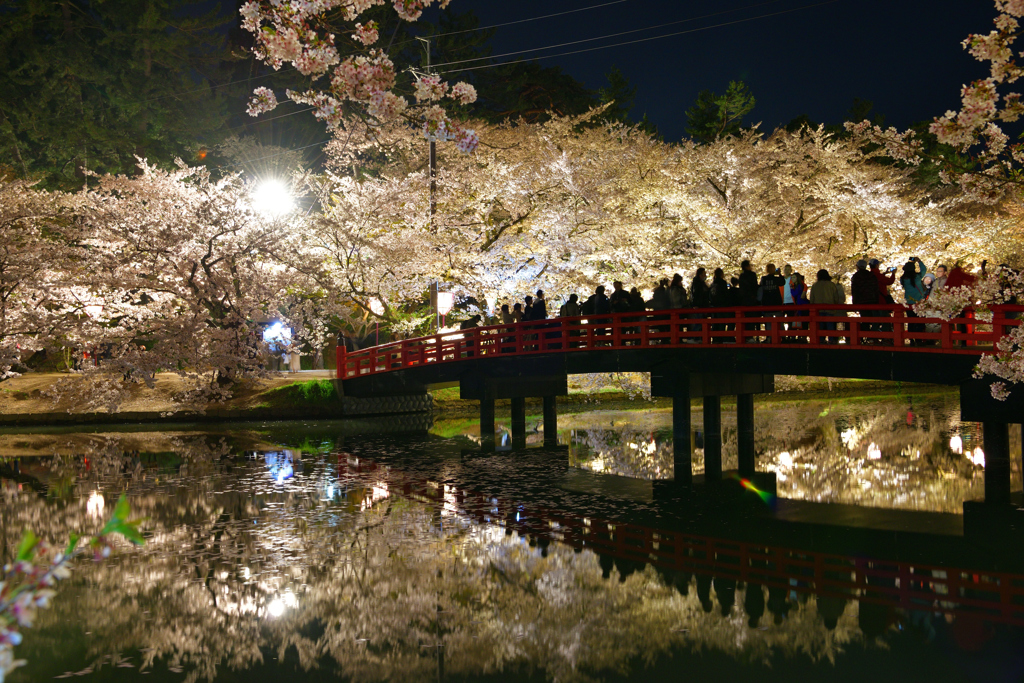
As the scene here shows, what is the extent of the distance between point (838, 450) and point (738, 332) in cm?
475

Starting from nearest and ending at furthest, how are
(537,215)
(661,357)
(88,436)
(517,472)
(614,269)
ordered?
(517,472) → (661,357) → (88,436) → (537,215) → (614,269)

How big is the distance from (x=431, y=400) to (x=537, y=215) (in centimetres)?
805

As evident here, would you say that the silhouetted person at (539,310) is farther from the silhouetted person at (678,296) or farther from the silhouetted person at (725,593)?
the silhouetted person at (725,593)

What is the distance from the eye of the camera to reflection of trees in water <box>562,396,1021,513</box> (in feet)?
49.4

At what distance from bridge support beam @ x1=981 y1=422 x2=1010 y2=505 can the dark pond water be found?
2.18ft

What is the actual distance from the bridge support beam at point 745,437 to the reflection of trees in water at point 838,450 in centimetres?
33

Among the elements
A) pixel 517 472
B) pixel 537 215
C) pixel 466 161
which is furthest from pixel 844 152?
pixel 517 472

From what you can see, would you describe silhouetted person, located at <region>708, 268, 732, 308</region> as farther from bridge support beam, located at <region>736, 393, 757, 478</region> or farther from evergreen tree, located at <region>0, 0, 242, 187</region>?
evergreen tree, located at <region>0, 0, 242, 187</region>

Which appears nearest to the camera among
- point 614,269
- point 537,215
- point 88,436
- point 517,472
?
point 517,472

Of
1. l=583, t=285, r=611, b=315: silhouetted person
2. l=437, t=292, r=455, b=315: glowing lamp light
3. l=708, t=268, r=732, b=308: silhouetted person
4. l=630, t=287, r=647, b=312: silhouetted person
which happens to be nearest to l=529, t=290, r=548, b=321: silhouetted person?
l=583, t=285, r=611, b=315: silhouetted person

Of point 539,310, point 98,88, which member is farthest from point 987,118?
point 98,88

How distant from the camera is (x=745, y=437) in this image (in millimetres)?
19578

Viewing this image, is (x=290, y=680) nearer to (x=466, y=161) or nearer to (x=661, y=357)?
(x=661, y=357)

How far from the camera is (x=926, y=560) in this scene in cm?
1062
